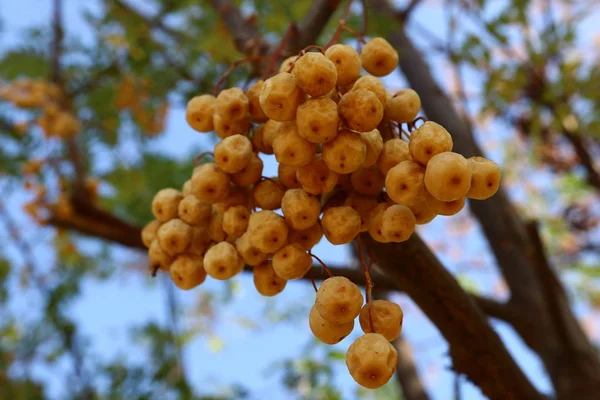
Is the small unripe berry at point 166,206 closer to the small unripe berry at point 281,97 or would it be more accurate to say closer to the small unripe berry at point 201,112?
the small unripe berry at point 201,112

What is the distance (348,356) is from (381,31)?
2042mm

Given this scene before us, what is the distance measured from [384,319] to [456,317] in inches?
16.0

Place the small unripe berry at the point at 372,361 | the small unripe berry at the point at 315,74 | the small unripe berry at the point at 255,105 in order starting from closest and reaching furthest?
the small unripe berry at the point at 372,361 → the small unripe berry at the point at 315,74 → the small unripe berry at the point at 255,105

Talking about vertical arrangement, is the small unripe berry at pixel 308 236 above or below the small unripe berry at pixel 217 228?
below

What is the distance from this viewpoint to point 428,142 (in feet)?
3.16

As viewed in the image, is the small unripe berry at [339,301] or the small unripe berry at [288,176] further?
the small unripe berry at [288,176]

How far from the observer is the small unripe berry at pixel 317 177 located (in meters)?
1.04

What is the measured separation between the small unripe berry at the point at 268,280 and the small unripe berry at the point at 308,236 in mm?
75

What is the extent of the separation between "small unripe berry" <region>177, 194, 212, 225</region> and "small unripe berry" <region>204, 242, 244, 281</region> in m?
0.09

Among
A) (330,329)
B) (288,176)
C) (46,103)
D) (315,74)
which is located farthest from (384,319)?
(46,103)

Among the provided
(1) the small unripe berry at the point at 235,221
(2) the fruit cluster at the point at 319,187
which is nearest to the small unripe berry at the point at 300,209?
(2) the fruit cluster at the point at 319,187

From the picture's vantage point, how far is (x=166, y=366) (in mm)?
3441

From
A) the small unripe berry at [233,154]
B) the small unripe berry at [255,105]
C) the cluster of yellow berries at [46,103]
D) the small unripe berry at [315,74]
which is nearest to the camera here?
the small unripe berry at [315,74]

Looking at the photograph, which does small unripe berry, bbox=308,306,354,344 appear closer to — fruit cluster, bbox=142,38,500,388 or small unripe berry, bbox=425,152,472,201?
fruit cluster, bbox=142,38,500,388
